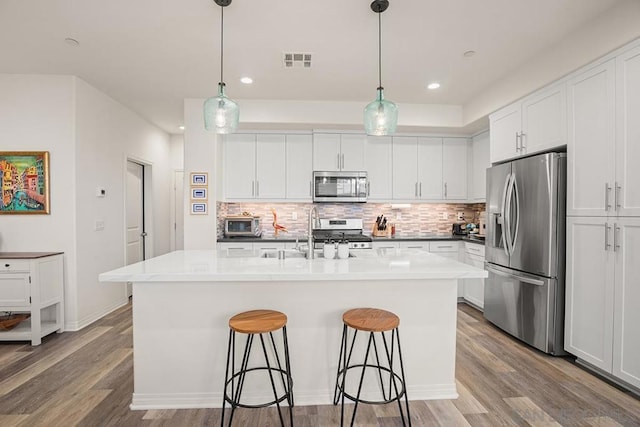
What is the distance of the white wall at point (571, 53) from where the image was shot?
2164 millimetres

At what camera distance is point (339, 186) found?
441cm

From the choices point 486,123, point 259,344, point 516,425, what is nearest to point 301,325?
point 259,344

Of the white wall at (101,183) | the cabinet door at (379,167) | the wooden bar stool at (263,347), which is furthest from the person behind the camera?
the cabinet door at (379,167)

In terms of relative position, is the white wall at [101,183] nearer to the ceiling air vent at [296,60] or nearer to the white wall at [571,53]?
the ceiling air vent at [296,60]

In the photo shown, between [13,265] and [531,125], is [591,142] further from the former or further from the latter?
[13,265]

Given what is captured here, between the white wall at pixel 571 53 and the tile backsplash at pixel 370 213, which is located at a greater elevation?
the white wall at pixel 571 53

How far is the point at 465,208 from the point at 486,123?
1.42 meters

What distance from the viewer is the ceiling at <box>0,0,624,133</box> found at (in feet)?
7.33

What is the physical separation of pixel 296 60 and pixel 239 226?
227cm

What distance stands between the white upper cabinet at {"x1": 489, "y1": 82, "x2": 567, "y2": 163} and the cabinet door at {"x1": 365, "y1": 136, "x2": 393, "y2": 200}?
135cm

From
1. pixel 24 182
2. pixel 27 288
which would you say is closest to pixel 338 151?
pixel 24 182

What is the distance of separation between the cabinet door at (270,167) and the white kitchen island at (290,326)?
234cm

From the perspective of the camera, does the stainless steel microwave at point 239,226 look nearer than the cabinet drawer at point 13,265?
No

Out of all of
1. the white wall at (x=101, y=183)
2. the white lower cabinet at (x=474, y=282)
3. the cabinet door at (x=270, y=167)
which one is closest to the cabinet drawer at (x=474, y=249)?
the white lower cabinet at (x=474, y=282)
